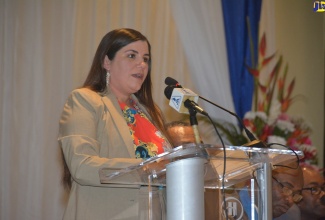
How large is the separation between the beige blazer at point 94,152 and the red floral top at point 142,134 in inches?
2.9

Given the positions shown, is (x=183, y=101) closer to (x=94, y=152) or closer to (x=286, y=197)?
(x=94, y=152)

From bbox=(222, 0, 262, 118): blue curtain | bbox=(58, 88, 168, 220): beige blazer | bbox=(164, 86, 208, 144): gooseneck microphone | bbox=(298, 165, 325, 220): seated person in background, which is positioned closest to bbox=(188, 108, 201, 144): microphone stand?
bbox=(164, 86, 208, 144): gooseneck microphone

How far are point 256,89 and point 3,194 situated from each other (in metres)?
2.25

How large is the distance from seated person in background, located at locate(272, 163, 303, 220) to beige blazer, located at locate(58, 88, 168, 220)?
0.94 metres

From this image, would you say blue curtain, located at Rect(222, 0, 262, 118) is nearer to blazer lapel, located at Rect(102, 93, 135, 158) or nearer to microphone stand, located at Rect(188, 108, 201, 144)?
blazer lapel, located at Rect(102, 93, 135, 158)

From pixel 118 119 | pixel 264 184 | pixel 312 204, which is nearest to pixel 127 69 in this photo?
pixel 118 119

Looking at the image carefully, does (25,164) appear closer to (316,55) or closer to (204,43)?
(204,43)

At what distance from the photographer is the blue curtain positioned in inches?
200

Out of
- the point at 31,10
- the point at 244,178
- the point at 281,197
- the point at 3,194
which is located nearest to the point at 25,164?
the point at 3,194

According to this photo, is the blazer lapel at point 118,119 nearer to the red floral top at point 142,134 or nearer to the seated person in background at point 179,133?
the red floral top at point 142,134

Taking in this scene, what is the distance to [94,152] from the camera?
2.34 m

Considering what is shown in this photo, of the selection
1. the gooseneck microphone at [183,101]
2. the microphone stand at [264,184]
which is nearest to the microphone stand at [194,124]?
the gooseneck microphone at [183,101]

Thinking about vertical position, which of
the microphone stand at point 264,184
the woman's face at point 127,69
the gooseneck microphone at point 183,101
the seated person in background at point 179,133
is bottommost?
the microphone stand at point 264,184

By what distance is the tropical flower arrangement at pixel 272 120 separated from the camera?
15.0ft
